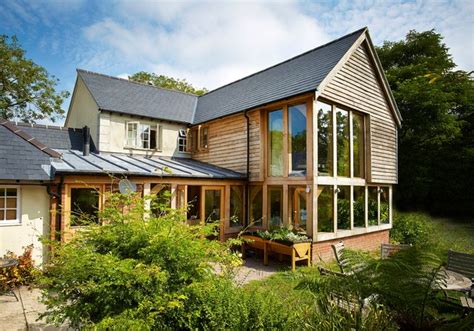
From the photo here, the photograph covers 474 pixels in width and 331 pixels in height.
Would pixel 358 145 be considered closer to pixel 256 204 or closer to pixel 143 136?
pixel 256 204

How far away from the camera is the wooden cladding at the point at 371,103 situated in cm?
1134

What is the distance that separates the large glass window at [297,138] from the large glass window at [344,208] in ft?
6.81

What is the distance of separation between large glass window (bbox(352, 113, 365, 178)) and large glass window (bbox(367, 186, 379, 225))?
118 cm

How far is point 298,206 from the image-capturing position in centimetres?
1064

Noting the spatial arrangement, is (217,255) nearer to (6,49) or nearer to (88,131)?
(88,131)

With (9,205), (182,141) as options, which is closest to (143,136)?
(182,141)

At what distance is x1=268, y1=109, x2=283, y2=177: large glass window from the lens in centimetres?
1116

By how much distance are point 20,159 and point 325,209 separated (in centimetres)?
1003

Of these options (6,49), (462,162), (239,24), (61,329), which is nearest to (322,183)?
(239,24)

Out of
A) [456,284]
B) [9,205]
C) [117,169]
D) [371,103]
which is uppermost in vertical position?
[371,103]

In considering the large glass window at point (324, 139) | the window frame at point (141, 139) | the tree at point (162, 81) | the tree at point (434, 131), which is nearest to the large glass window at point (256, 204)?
the large glass window at point (324, 139)

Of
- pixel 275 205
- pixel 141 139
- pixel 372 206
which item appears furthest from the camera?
pixel 141 139

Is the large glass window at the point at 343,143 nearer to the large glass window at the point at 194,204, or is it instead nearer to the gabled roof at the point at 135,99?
the large glass window at the point at 194,204

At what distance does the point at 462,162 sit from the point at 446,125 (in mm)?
4222
